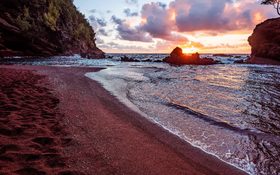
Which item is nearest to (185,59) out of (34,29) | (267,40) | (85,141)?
(267,40)

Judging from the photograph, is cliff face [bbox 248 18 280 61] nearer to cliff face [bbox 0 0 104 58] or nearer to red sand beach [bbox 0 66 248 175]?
red sand beach [bbox 0 66 248 175]

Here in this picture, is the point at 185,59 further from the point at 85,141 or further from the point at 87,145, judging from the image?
the point at 87,145

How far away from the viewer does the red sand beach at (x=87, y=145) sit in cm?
415

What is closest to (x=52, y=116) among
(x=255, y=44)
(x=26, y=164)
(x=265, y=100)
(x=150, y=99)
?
(x=26, y=164)

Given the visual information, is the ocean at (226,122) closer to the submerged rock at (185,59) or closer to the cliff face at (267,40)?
the submerged rock at (185,59)

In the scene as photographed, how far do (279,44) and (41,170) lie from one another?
54.0 metres

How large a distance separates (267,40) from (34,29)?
54.6m

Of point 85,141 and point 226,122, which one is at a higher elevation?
point 85,141

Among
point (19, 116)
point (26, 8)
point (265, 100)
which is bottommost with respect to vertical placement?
point (265, 100)

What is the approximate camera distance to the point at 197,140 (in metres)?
6.38

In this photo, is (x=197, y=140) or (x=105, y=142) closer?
(x=105, y=142)

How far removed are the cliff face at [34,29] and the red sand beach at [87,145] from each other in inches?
1782

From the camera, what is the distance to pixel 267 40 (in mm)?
52375

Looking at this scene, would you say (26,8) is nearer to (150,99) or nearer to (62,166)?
(150,99)
